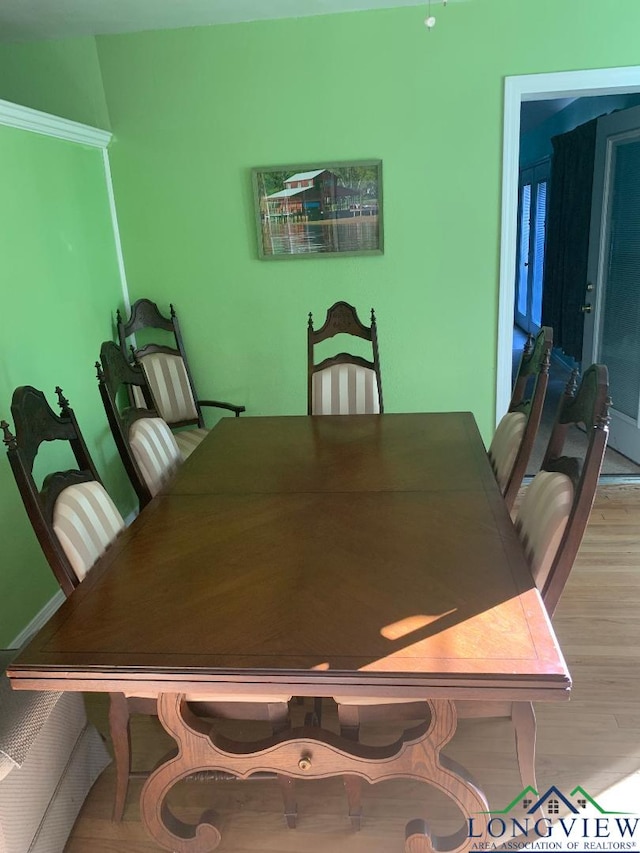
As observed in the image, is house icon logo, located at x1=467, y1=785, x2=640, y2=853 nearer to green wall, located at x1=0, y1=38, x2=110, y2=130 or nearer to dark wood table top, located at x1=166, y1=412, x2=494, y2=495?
dark wood table top, located at x1=166, y1=412, x2=494, y2=495

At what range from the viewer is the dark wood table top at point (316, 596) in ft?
4.10

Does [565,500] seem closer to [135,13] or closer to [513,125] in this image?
[513,125]

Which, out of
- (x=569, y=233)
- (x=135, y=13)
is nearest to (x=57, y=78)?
(x=135, y=13)

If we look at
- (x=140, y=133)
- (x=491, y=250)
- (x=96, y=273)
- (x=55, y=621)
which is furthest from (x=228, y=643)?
(x=140, y=133)

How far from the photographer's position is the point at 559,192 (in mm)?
5750

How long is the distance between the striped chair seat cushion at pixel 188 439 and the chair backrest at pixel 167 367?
0.40 ft

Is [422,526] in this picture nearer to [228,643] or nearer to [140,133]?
[228,643]

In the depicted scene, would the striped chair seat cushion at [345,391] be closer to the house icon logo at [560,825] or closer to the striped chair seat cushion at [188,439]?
the striped chair seat cushion at [188,439]

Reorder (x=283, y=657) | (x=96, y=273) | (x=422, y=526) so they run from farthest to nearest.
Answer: (x=96, y=273) < (x=422, y=526) < (x=283, y=657)

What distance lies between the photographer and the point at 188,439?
11.3ft

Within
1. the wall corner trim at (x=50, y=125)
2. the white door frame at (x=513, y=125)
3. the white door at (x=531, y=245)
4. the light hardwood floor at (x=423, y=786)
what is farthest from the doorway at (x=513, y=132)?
Answer: the white door at (x=531, y=245)

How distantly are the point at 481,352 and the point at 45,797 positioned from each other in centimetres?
296

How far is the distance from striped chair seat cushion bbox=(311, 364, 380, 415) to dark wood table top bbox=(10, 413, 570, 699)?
88 centimetres

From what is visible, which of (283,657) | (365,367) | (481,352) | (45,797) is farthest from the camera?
(481,352)
